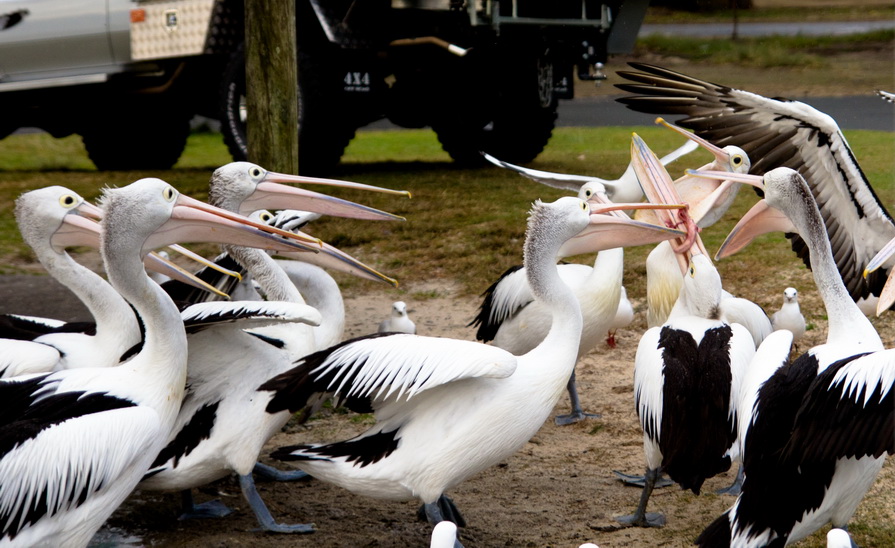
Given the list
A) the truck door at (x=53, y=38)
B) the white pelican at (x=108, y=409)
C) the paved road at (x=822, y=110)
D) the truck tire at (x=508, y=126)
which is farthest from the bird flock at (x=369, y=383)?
the paved road at (x=822, y=110)

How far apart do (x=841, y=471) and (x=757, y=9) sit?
22.5 metres

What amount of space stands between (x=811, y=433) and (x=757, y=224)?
3.75 feet

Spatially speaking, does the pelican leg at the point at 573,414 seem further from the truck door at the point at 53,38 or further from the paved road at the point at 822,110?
the paved road at the point at 822,110

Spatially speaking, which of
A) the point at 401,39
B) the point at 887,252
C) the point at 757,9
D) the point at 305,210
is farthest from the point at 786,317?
the point at 757,9

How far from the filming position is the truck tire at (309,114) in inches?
309

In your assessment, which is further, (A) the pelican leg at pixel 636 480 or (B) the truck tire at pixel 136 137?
(B) the truck tire at pixel 136 137

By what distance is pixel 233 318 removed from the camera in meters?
3.25

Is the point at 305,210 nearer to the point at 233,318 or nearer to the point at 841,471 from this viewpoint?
the point at 233,318

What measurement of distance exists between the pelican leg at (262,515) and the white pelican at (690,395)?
1.04 metres

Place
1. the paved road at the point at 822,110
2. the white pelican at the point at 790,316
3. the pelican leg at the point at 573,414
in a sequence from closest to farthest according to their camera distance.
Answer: the pelican leg at the point at 573,414, the white pelican at the point at 790,316, the paved road at the point at 822,110

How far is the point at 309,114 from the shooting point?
7867 millimetres

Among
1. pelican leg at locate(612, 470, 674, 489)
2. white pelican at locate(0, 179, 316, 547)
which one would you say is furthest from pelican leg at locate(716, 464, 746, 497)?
white pelican at locate(0, 179, 316, 547)

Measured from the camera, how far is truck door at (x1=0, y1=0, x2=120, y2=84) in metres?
8.95

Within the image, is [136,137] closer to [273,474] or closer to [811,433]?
[273,474]
